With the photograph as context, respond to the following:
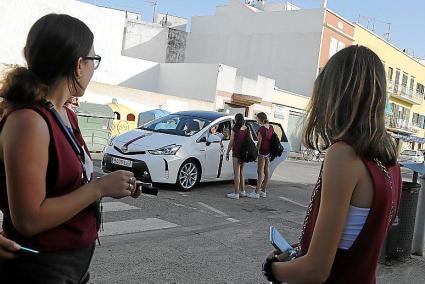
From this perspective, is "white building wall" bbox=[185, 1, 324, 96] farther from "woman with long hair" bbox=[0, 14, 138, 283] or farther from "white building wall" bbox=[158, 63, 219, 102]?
"woman with long hair" bbox=[0, 14, 138, 283]

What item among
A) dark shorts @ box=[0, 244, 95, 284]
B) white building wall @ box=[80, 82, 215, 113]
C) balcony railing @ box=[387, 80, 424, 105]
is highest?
balcony railing @ box=[387, 80, 424, 105]

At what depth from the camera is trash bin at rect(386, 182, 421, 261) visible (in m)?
6.26

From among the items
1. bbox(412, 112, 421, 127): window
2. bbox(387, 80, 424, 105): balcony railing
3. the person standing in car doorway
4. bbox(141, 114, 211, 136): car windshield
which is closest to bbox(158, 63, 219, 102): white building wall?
bbox(141, 114, 211, 136): car windshield

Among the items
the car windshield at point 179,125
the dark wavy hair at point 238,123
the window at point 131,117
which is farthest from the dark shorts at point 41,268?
the window at point 131,117

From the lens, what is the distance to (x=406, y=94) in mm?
53781

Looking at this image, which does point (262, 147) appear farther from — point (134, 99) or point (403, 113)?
point (403, 113)

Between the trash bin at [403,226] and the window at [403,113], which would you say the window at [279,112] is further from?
the trash bin at [403,226]

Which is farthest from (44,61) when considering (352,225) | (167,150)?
(167,150)

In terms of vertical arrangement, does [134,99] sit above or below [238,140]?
above

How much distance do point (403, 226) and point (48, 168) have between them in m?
5.65

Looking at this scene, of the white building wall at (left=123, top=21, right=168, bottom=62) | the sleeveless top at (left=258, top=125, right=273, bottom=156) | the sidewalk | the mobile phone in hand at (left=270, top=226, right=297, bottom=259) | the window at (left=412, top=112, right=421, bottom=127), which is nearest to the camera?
the mobile phone in hand at (left=270, top=226, right=297, bottom=259)

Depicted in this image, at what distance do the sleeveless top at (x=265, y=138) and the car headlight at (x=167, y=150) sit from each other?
182 cm

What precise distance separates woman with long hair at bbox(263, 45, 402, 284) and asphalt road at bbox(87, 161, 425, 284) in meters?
3.13

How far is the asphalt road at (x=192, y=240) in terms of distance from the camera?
4.94 metres
